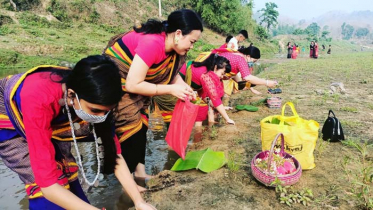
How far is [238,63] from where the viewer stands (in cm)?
396

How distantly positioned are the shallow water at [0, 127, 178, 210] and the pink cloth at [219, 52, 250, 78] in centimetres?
155

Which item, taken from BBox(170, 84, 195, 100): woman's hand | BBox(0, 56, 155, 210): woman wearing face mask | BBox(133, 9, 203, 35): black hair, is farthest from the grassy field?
BBox(133, 9, 203, 35): black hair

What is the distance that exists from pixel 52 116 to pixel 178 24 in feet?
3.85

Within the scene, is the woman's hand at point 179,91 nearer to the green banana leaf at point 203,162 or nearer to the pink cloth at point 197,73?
the green banana leaf at point 203,162

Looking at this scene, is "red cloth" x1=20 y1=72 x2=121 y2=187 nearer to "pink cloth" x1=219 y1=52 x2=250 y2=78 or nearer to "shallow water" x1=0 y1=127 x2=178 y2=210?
"shallow water" x1=0 y1=127 x2=178 y2=210

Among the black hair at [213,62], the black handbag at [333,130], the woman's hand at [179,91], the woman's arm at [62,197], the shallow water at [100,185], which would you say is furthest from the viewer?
the black hair at [213,62]

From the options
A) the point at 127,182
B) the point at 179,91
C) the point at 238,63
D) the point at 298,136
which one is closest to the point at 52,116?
the point at 127,182

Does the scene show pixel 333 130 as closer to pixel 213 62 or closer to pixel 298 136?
pixel 298 136

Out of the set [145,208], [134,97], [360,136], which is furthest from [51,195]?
[360,136]

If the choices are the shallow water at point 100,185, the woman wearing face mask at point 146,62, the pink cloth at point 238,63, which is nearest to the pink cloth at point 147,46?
the woman wearing face mask at point 146,62

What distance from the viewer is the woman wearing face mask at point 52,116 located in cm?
132

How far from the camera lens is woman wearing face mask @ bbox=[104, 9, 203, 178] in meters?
2.10

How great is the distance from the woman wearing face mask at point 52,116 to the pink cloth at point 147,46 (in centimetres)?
63

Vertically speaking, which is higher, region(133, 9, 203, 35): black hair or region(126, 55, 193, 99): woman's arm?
region(133, 9, 203, 35): black hair
